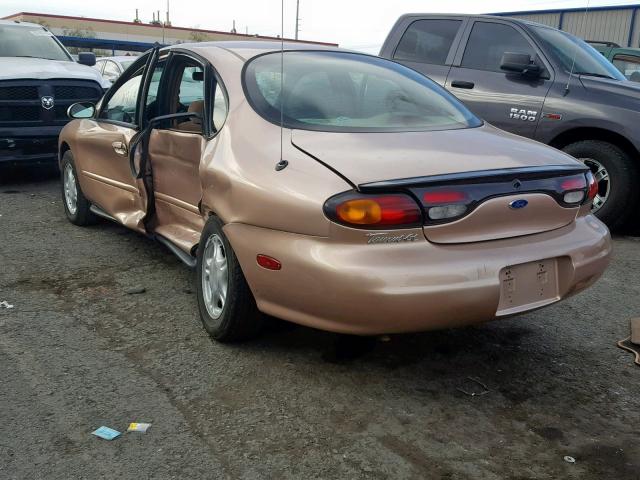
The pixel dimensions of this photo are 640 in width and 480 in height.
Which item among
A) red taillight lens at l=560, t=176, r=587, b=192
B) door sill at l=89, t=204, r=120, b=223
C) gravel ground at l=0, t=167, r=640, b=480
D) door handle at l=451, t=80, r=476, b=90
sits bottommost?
gravel ground at l=0, t=167, r=640, b=480

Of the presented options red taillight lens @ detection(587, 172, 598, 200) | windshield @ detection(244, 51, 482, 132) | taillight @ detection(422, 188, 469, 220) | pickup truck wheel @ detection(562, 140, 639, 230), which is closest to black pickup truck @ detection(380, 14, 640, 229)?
pickup truck wheel @ detection(562, 140, 639, 230)

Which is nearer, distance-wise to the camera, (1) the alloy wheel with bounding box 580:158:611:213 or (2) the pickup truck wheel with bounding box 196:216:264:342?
(2) the pickup truck wheel with bounding box 196:216:264:342

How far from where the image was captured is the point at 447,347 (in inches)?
144

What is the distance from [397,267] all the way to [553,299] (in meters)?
0.82

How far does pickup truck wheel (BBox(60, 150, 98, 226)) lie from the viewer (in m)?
6.00

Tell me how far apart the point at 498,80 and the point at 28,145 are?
5142 millimetres

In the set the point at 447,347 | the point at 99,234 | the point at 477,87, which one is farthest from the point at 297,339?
the point at 477,87

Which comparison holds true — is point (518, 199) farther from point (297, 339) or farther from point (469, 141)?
point (297, 339)

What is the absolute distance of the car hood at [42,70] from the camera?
26.1 ft

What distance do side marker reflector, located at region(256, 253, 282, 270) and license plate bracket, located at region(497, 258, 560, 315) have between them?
3.10 feet

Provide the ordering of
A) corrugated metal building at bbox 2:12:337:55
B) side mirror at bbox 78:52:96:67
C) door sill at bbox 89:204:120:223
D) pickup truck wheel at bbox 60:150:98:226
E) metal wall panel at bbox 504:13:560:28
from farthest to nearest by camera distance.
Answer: corrugated metal building at bbox 2:12:337:55
metal wall panel at bbox 504:13:560:28
side mirror at bbox 78:52:96:67
pickup truck wheel at bbox 60:150:98:226
door sill at bbox 89:204:120:223

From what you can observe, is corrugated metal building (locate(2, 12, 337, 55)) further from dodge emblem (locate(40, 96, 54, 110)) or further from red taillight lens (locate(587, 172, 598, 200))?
red taillight lens (locate(587, 172, 598, 200))

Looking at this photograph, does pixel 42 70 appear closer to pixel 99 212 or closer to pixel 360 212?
pixel 99 212

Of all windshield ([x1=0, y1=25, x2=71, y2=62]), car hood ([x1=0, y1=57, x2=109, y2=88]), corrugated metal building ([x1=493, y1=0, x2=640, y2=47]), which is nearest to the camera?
car hood ([x1=0, y1=57, x2=109, y2=88])
